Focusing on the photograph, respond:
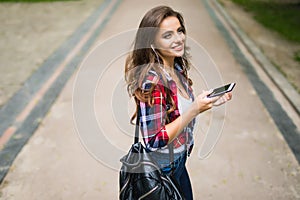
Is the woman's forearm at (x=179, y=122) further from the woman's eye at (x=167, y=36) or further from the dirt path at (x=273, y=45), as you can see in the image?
the dirt path at (x=273, y=45)

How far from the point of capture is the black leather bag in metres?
1.78

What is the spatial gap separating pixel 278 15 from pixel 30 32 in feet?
22.6

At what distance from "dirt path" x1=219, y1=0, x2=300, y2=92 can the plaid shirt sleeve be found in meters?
4.42

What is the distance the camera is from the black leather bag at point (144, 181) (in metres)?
1.78

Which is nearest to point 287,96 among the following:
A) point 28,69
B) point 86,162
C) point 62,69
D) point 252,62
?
point 252,62

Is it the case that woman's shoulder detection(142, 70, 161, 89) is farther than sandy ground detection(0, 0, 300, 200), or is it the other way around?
sandy ground detection(0, 0, 300, 200)

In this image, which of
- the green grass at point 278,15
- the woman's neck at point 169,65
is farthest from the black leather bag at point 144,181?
the green grass at point 278,15

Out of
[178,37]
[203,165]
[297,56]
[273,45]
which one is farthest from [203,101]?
[273,45]

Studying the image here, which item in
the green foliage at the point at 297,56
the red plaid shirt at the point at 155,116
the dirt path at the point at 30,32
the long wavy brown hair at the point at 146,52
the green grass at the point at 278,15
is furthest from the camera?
the green grass at the point at 278,15

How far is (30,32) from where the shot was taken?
8.79 m

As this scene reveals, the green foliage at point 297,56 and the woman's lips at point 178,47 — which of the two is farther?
the green foliage at point 297,56

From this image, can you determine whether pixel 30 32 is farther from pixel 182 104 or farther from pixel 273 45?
pixel 182 104

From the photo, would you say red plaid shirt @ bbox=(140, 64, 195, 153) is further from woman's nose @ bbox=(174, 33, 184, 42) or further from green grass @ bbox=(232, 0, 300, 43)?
green grass @ bbox=(232, 0, 300, 43)

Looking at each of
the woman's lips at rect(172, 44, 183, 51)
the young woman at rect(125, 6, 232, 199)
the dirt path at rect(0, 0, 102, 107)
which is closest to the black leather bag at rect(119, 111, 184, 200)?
the young woman at rect(125, 6, 232, 199)
